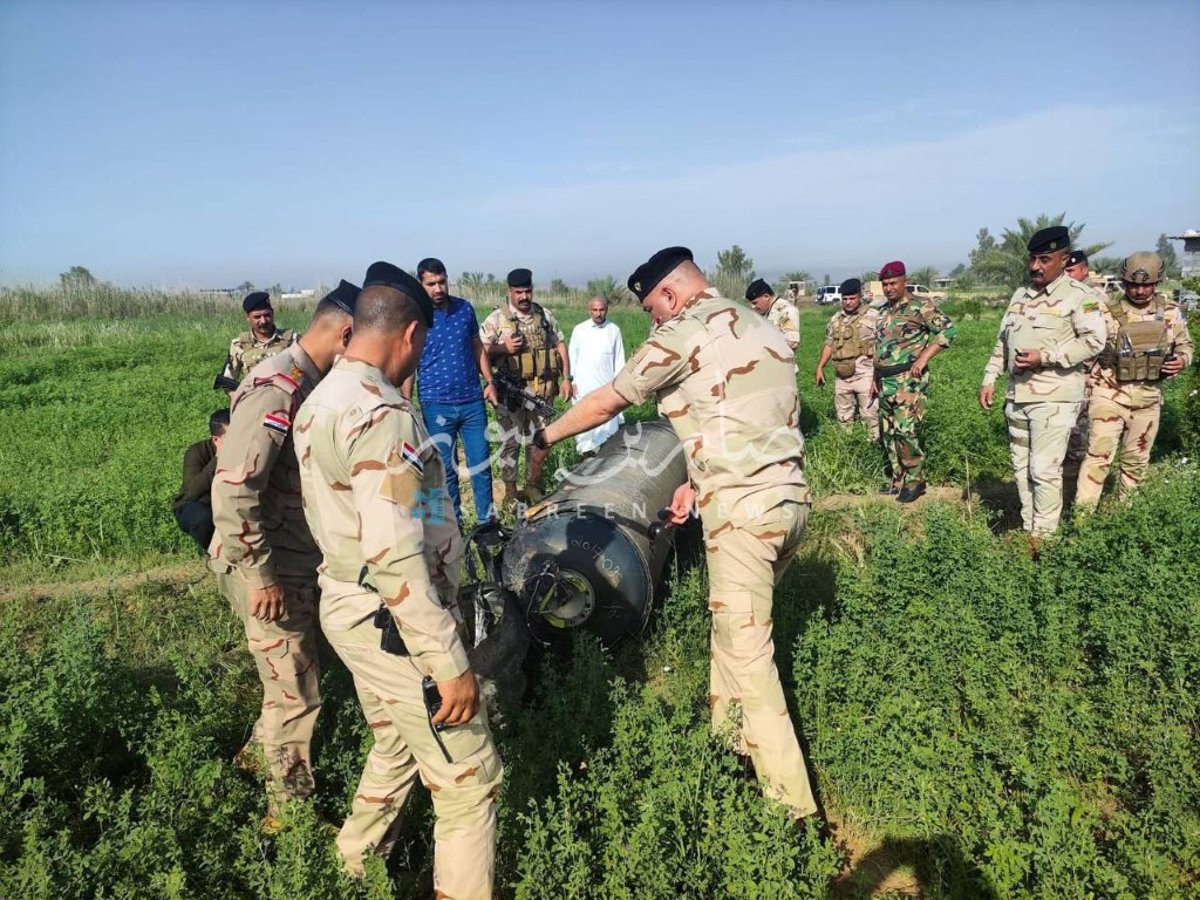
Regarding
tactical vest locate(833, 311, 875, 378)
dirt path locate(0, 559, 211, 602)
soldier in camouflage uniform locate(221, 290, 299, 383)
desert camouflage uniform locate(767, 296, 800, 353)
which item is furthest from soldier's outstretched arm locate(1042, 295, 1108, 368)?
dirt path locate(0, 559, 211, 602)

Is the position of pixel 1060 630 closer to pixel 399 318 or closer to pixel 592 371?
pixel 399 318

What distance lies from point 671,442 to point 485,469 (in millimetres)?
1772

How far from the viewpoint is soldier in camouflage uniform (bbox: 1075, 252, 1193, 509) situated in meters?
6.14

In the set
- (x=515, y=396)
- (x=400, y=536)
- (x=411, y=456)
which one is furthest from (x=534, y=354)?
(x=400, y=536)

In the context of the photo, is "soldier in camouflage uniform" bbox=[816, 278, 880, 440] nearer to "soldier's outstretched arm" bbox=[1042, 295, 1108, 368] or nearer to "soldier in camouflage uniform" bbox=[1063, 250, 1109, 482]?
"soldier in camouflage uniform" bbox=[1063, 250, 1109, 482]

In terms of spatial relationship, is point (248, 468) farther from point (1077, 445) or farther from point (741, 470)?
point (1077, 445)

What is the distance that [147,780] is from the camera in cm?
369

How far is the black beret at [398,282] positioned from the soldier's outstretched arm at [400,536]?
428mm

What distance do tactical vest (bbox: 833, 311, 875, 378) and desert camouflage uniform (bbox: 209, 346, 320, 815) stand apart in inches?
289

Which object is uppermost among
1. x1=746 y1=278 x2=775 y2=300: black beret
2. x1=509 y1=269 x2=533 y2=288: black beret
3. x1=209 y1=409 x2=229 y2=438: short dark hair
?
x1=509 y1=269 x2=533 y2=288: black beret

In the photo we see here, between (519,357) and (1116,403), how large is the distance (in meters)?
5.45

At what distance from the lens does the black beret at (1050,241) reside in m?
5.47

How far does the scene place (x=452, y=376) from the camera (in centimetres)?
639

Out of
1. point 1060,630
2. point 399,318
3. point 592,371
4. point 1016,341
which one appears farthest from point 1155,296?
point 399,318
